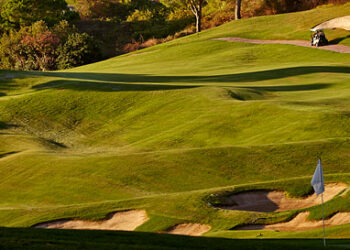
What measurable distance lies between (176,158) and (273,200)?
4806 mm

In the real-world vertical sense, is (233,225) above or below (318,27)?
below

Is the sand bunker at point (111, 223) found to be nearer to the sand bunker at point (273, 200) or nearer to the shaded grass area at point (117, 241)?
the sand bunker at point (273, 200)

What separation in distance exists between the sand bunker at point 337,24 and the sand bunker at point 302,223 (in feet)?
143

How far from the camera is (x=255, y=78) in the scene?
4194 centimetres

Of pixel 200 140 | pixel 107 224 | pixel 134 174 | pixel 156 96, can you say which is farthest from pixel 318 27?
pixel 107 224

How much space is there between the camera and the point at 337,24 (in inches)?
2249

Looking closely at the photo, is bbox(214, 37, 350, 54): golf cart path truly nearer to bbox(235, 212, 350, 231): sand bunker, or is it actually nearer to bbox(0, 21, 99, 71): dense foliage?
bbox(0, 21, 99, 71): dense foliage

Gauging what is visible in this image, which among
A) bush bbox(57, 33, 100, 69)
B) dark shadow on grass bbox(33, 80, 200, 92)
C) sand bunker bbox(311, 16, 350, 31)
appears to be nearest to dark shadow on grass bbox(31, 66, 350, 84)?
dark shadow on grass bbox(33, 80, 200, 92)

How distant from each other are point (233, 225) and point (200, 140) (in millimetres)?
11289

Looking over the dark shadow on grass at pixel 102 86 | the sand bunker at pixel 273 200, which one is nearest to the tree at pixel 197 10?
the dark shadow on grass at pixel 102 86

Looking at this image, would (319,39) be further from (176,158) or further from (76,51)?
(176,158)

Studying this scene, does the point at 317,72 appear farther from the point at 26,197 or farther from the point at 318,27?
the point at 26,197

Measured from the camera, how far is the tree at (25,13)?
282 feet

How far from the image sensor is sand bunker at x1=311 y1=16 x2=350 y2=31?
56656mm
